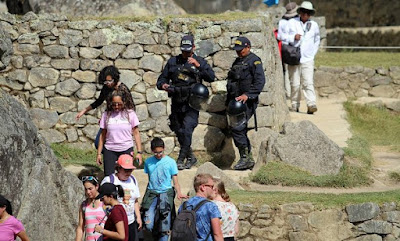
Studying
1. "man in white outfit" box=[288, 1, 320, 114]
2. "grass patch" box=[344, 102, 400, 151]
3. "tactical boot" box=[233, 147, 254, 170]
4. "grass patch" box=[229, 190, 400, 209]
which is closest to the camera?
"grass patch" box=[229, 190, 400, 209]

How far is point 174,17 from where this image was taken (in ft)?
42.3

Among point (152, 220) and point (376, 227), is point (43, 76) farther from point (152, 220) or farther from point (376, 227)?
point (376, 227)

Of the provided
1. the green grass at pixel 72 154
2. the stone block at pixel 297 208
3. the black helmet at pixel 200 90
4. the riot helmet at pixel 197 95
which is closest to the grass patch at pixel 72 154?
the green grass at pixel 72 154

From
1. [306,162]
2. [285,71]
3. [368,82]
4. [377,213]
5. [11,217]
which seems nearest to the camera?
[11,217]

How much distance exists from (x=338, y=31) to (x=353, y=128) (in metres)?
9.96

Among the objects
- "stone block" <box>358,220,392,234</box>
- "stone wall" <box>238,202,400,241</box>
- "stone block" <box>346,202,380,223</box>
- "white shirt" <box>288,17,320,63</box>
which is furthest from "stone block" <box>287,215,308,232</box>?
"white shirt" <box>288,17,320,63</box>

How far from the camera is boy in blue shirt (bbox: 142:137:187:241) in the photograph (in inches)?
377

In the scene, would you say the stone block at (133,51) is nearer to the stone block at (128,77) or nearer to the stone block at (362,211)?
the stone block at (128,77)

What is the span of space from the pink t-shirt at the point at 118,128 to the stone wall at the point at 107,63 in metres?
2.80

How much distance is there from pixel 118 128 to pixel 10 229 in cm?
252

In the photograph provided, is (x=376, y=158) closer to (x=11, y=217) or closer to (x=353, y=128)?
(x=353, y=128)

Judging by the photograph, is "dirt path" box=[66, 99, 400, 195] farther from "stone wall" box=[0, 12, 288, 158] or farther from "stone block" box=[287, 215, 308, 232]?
"stone wall" box=[0, 12, 288, 158]

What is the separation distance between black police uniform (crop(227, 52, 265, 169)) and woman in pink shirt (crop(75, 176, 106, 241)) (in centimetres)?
379

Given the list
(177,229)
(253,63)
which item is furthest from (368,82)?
(177,229)
